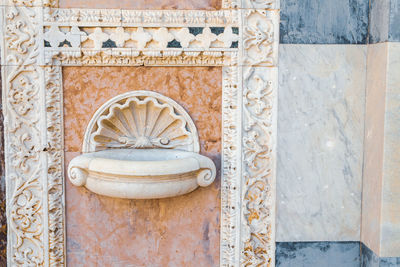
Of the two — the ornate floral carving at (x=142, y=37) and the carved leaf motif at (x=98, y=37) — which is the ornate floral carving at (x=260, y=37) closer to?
the ornate floral carving at (x=142, y=37)

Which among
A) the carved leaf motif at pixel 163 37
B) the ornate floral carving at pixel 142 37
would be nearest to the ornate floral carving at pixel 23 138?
the ornate floral carving at pixel 142 37

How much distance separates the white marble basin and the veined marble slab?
482mm

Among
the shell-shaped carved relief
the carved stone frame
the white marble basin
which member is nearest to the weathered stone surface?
the carved stone frame

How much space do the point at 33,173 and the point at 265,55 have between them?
4.75 ft

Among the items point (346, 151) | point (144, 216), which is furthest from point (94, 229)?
point (346, 151)

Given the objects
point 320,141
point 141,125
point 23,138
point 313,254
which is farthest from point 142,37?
point 313,254

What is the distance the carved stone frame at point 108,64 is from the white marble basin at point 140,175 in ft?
0.55

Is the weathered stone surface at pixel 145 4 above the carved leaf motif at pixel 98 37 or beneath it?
above

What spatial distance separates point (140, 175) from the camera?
2205mm

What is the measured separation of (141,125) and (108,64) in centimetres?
39

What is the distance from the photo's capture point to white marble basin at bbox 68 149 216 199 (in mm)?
2213

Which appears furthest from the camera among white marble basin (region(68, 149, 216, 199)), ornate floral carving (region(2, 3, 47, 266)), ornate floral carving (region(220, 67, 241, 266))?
ornate floral carving (region(220, 67, 241, 266))

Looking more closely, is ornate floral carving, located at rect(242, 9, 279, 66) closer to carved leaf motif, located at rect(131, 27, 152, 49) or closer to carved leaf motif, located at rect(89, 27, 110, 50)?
carved leaf motif, located at rect(131, 27, 152, 49)

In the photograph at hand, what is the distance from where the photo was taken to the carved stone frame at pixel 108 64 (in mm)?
2381
